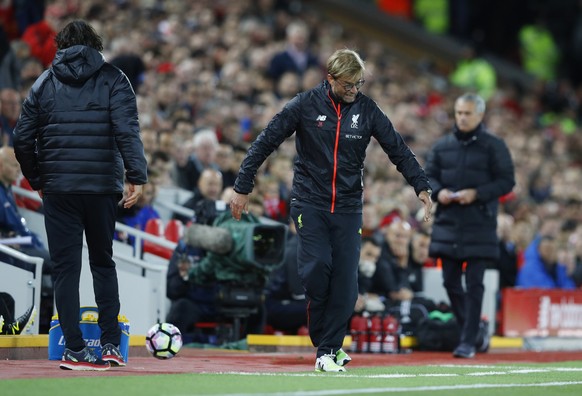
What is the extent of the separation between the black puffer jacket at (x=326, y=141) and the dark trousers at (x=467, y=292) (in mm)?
3251

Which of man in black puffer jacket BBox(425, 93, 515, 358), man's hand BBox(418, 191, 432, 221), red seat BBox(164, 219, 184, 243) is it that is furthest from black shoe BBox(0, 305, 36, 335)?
man in black puffer jacket BBox(425, 93, 515, 358)

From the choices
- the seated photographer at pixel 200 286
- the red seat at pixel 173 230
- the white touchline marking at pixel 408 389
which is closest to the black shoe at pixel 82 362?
the white touchline marking at pixel 408 389

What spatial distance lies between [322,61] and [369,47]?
4032 mm

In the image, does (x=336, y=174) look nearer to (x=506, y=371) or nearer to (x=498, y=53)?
(x=506, y=371)

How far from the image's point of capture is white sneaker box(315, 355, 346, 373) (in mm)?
9617

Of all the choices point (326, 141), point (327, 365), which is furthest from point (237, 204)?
point (327, 365)

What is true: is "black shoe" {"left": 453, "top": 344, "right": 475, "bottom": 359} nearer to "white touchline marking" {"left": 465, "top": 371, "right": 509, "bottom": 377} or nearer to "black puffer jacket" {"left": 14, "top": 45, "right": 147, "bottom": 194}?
"white touchline marking" {"left": 465, "top": 371, "right": 509, "bottom": 377}

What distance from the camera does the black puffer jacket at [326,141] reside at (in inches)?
385

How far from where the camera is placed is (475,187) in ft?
42.1

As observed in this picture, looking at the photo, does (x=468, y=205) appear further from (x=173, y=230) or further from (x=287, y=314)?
(x=173, y=230)

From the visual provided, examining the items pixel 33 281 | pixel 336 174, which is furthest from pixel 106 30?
pixel 336 174

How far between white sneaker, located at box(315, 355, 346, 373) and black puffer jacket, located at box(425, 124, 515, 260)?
3.39 meters

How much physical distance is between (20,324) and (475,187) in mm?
4639

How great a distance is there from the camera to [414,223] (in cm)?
A: 1756
